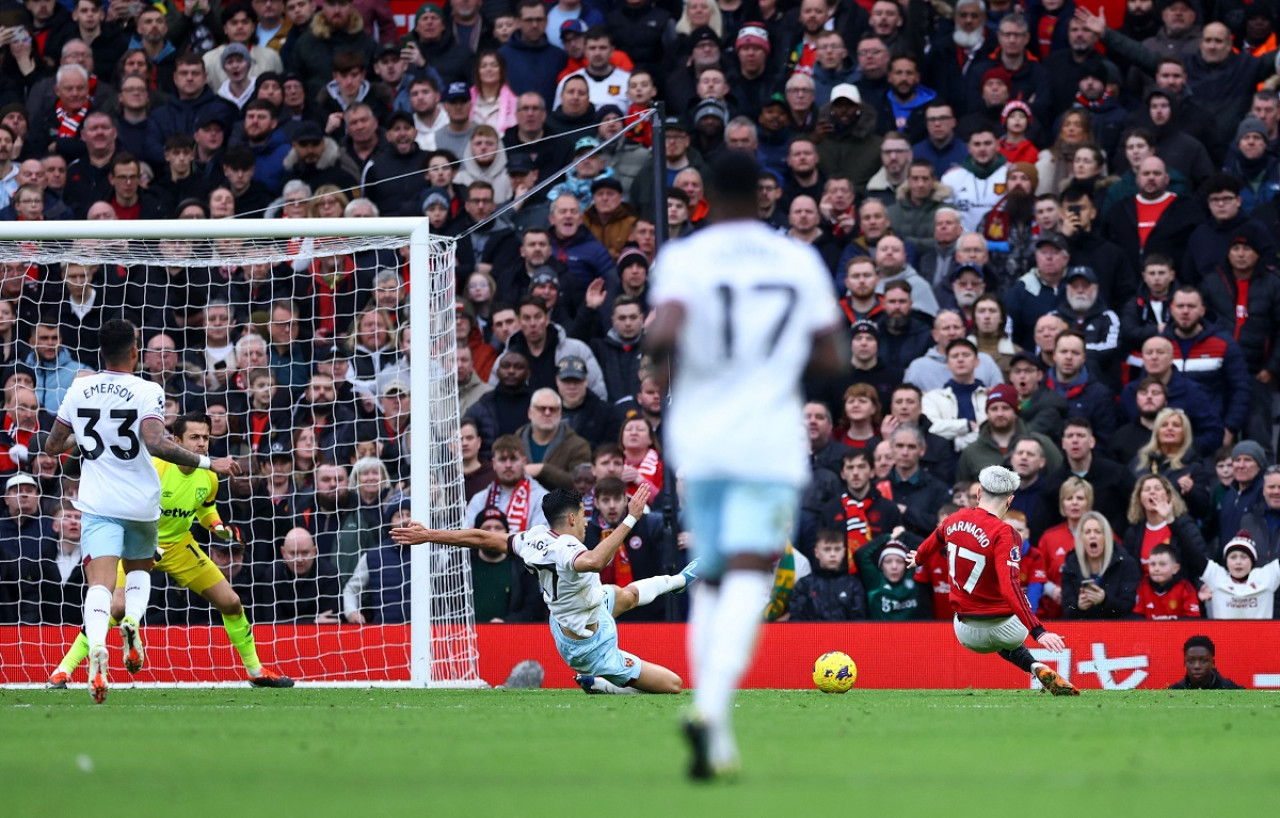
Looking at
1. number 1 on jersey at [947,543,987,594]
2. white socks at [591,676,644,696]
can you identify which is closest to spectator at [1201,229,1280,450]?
number 1 on jersey at [947,543,987,594]

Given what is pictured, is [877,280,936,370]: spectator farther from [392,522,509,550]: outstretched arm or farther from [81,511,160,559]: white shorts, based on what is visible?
[81,511,160,559]: white shorts

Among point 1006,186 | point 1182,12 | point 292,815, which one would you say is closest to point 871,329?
point 1006,186

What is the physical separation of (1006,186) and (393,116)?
627 centimetres

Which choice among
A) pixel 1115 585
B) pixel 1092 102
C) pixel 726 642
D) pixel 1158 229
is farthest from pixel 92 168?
pixel 726 642

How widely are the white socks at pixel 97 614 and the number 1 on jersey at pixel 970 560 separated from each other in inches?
235

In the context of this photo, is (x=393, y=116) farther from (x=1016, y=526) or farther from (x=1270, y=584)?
(x=1270, y=584)

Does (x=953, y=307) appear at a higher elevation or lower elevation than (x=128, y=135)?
lower

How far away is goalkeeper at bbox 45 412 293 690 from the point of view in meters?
13.5

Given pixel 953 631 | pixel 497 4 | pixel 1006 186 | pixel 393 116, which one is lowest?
pixel 953 631

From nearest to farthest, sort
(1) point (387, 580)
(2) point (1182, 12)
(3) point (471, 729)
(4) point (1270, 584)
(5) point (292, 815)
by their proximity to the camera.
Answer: (5) point (292, 815), (3) point (471, 729), (4) point (1270, 584), (1) point (387, 580), (2) point (1182, 12)

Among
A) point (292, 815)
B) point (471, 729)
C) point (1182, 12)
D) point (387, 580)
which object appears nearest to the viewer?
point (292, 815)

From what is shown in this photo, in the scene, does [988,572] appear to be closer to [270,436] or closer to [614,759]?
[614,759]

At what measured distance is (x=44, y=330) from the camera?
16.3 meters

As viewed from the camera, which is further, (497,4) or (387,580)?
(497,4)
